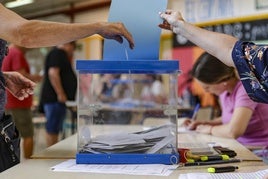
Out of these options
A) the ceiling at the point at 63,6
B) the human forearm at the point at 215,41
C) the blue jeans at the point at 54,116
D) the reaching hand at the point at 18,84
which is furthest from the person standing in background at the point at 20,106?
the ceiling at the point at 63,6

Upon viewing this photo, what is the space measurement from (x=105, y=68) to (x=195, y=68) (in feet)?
3.02

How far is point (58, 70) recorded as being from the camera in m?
4.00

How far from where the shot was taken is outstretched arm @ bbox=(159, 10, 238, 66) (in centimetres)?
109

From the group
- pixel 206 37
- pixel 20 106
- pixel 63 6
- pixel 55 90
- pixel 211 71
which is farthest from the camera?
pixel 63 6

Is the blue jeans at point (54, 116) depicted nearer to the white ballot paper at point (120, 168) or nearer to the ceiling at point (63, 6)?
the white ballot paper at point (120, 168)

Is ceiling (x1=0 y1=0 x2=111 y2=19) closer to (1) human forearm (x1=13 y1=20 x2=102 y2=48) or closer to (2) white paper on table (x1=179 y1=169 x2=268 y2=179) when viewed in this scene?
(1) human forearm (x1=13 y1=20 x2=102 y2=48)

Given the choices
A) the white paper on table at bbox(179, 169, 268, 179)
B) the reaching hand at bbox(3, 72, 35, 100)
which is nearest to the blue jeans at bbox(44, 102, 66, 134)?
the reaching hand at bbox(3, 72, 35, 100)

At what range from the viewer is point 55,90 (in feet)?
12.9

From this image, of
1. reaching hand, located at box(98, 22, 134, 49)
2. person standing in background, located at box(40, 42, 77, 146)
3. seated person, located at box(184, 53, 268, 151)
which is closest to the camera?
reaching hand, located at box(98, 22, 134, 49)

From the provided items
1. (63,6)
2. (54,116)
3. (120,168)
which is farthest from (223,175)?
(63,6)

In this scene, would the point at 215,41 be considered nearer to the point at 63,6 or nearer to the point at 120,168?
the point at 120,168

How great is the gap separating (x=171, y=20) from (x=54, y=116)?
116 inches

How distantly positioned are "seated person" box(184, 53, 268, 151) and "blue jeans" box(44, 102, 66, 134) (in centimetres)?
222

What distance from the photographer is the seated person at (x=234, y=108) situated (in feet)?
5.96
